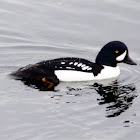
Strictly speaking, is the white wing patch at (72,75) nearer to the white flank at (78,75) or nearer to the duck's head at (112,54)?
the white flank at (78,75)

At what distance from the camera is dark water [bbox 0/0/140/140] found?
10.4 metres

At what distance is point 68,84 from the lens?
12992 millimetres

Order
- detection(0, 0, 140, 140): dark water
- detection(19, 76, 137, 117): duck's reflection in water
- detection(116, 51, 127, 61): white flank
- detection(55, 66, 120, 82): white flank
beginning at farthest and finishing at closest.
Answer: detection(116, 51, 127, 61): white flank
detection(55, 66, 120, 82): white flank
detection(19, 76, 137, 117): duck's reflection in water
detection(0, 0, 140, 140): dark water

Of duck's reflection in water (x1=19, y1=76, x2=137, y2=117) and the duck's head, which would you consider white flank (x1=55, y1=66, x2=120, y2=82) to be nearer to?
duck's reflection in water (x1=19, y1=76, x2=137, y2=117)

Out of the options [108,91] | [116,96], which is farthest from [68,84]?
[116,96]

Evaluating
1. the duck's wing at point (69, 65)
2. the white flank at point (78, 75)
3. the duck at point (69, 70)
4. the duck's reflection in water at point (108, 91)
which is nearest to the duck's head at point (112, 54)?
the duck at point (69, 70)

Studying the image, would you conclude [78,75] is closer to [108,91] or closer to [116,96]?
[108,91]

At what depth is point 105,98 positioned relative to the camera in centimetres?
1227

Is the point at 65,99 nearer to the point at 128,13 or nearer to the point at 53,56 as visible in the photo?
the point at 53,56

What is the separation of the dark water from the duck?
202mm

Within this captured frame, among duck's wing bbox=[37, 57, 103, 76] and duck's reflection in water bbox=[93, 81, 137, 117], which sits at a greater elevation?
duck's wing bbox=[37, 57, 103, 76]

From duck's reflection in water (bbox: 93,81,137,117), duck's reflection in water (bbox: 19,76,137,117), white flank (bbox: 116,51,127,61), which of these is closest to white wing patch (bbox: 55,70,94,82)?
duck's reflection in water (bbox: 19,76,137,117)

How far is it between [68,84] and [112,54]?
5.02 ft

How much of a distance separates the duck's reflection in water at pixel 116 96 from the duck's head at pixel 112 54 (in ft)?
2.38
